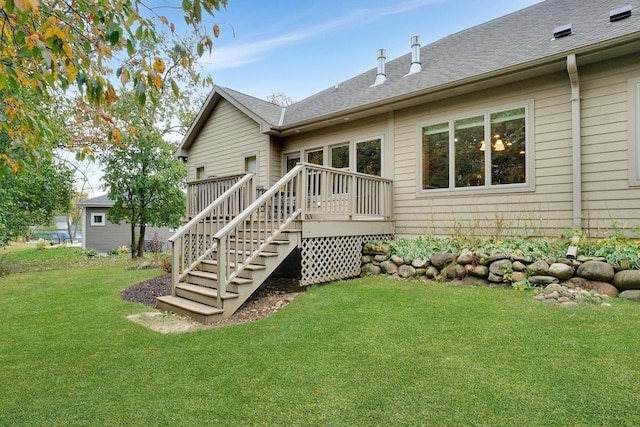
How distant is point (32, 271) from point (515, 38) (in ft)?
44.9

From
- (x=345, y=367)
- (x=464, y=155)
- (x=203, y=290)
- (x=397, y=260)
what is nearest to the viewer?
(x=345, y=367)

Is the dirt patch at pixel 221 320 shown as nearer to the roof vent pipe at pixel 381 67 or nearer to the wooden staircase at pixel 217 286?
the wooden staircase at pixel 217 286

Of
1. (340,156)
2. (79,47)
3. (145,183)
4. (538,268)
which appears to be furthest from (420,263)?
(145,183)

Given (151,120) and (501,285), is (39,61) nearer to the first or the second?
(501,285)

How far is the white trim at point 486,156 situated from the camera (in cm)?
609

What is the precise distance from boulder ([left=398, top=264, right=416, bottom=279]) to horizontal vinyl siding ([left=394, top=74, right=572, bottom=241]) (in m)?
1.15

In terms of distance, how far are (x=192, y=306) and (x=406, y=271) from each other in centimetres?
361

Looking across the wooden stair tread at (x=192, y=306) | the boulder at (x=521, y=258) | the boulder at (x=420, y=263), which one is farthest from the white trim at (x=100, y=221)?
the boulder at (x=521, y=258)

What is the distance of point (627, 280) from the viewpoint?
461 centimetres

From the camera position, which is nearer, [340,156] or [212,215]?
[212,215]

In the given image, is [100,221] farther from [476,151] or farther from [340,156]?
[476,151]

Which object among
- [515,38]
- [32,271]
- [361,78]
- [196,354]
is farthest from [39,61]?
[32,271]

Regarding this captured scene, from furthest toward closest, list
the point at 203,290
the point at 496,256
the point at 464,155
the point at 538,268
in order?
the point at 464,155, the point at 496,256, the point at 538,268, the point at 203,290

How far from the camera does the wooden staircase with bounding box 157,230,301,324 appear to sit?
472cm
